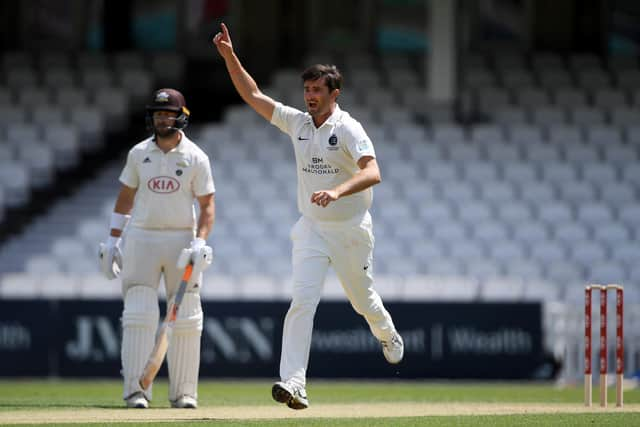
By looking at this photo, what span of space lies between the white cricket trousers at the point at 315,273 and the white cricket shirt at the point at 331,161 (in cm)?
8

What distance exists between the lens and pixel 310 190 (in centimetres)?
809

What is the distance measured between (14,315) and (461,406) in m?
6.44

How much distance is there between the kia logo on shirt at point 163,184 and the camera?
884cm

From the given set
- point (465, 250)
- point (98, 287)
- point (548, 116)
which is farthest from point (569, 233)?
point (98, 287)

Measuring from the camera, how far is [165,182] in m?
8.84

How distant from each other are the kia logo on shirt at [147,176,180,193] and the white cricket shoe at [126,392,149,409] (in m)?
1.32

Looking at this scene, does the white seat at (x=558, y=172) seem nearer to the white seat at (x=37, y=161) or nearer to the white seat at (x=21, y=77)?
the white seat at (x=37, y=161)

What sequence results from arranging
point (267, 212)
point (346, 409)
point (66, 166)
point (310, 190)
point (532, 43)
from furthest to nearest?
point (532, 43) → point (66, 166) → point (267, 212) → point (346, 409) → point (310, 190)

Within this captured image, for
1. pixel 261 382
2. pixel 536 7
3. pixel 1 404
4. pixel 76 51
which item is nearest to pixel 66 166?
pixel 76 51

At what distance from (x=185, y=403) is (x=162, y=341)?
51 cm

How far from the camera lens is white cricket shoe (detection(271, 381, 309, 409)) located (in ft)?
25.0

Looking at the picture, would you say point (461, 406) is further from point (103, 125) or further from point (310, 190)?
point (103, 125)

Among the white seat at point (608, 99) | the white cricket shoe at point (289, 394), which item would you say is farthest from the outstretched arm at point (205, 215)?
the white seat at point (608, 99)

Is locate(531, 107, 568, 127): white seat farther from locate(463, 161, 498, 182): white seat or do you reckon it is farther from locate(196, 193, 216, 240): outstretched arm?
locate(196, 193, 216, 240): outstretched arm
